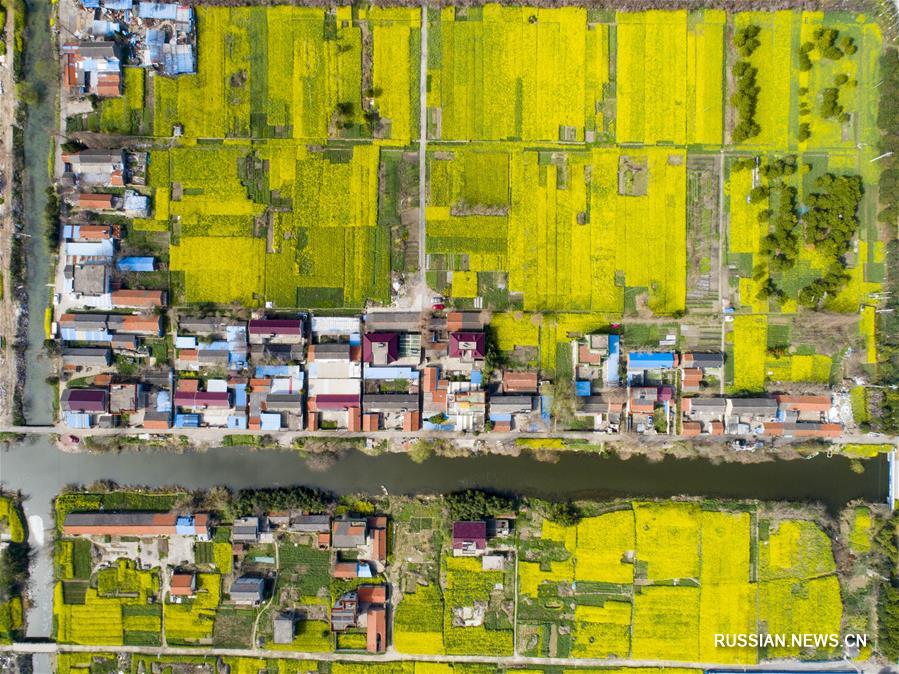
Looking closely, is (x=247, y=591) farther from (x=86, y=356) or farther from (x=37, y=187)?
(x=37, y=187)

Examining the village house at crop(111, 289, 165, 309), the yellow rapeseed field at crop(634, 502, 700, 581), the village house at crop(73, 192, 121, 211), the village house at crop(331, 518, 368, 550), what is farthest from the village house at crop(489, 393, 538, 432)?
the village house at crop(73, 192, 121, 211)

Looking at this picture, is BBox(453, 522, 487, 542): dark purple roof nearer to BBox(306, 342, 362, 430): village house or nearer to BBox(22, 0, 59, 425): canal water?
BBox(306, 342, 362, 430): village house

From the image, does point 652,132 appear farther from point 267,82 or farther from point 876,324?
point 267,82

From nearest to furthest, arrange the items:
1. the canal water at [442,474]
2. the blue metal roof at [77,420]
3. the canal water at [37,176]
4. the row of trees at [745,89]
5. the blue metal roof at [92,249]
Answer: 1. the row of trees at [745,89]
2. the blue metal roof at [77,420]
3. the blue metal roof at [92,249]
4. the canal water at [37,176]
5. the canal water at [442,474]

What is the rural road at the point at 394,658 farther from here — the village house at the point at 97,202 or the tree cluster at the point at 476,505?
the village house at the point at 97,202

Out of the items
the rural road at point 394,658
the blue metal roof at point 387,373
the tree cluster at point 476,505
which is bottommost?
the rural road at point 394,658

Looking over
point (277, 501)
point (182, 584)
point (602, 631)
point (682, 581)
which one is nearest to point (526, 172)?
point (277, 501)

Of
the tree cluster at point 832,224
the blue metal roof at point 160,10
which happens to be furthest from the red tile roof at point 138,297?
the tree cluster at point 832,224
